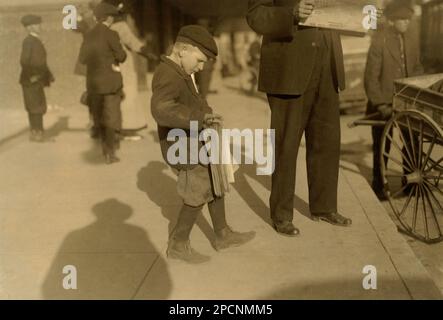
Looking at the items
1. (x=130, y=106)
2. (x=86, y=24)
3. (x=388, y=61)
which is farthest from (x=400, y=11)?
(x=86, y=24)

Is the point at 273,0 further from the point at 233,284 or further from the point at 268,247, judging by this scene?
the point at 233,284

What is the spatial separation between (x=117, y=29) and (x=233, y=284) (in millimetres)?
4981

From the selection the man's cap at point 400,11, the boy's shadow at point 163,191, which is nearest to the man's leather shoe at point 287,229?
the boy's shadow at point 163,191

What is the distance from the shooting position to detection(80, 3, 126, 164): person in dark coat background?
675cm

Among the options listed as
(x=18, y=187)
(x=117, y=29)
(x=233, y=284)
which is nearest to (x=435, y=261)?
(x=233, y=284)

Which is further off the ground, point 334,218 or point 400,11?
point 400,11

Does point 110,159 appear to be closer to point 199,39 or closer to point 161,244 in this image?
point 161,244

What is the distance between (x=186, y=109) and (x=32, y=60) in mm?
5162

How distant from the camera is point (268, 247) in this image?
13.1 ft

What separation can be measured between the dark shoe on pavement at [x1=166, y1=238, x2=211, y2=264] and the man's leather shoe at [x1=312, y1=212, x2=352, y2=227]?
1.12m

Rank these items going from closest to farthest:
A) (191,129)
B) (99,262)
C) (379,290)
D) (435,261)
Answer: (379,290), (191,129), (99,262), (435,261)

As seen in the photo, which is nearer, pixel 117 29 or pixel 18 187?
pixel 18 187

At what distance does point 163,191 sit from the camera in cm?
554

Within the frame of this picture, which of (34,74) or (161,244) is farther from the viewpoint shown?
(34,74)
